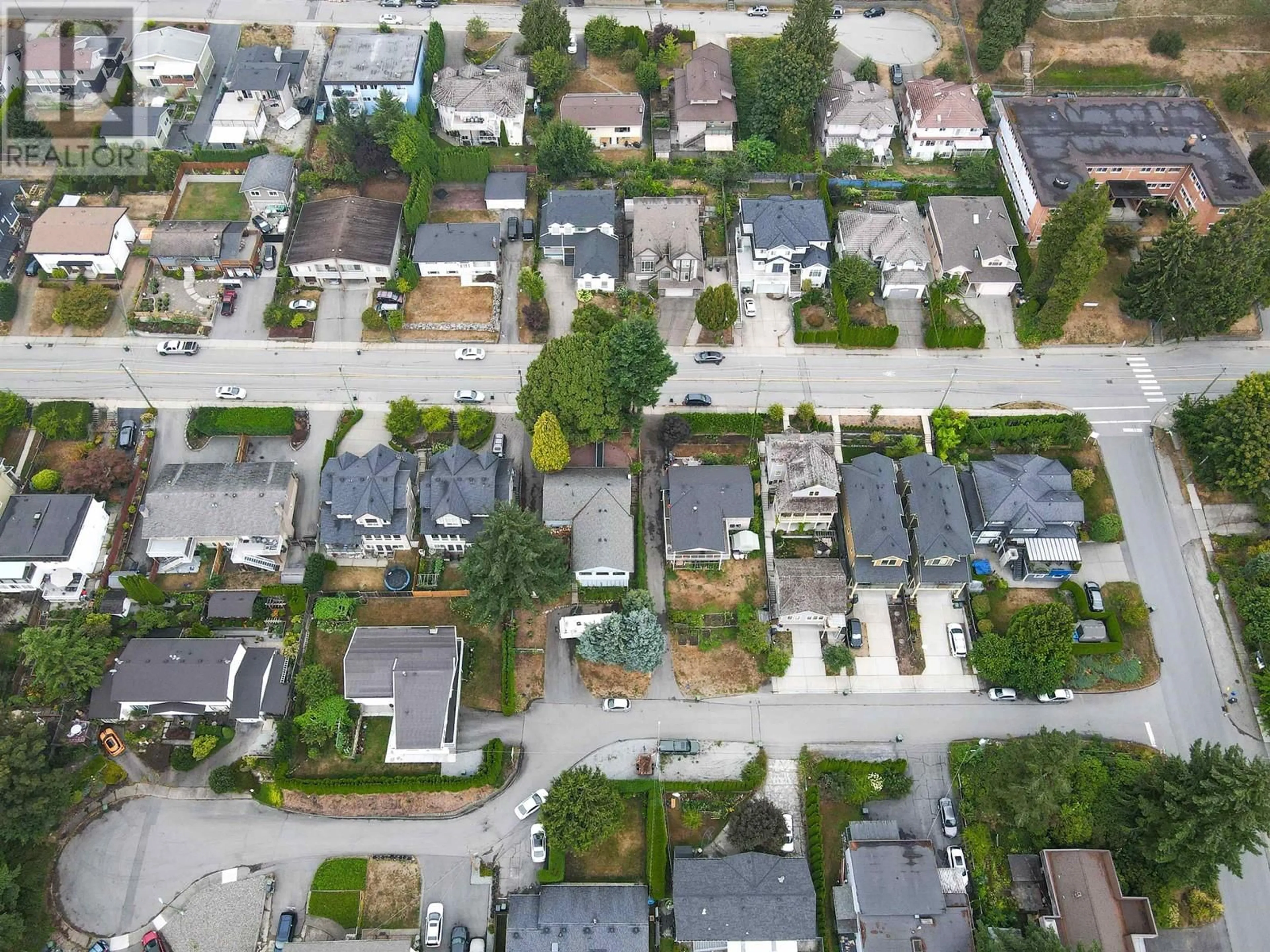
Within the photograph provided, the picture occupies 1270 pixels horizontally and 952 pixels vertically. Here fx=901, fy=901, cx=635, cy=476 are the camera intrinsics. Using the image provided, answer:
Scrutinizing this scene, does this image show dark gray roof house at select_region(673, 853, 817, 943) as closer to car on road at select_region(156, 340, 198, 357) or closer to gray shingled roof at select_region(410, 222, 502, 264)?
gray shingled roof at select_region(410, 222, 502, 264)

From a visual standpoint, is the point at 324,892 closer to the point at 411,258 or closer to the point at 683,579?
the point at 683,579

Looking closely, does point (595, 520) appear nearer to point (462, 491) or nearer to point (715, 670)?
point (462, 491)

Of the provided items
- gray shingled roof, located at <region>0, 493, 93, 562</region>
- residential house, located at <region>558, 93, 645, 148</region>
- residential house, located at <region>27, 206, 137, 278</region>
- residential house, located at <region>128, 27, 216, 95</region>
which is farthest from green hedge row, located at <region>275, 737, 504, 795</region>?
residential house, located at <region>128, 27, 216, 95</region>

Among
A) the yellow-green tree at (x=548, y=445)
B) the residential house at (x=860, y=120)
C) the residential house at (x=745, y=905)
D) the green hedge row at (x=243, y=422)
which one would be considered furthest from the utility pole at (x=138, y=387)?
the residential house at (x=860, y=120)

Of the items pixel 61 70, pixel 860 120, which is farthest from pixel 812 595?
pixel 61 70

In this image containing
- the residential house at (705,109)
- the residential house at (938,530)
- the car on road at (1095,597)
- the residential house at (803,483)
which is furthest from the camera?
the residential house at (705,109)

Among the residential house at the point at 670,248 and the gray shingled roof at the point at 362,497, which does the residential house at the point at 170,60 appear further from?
the gray shingled roof at the point at 362,497
